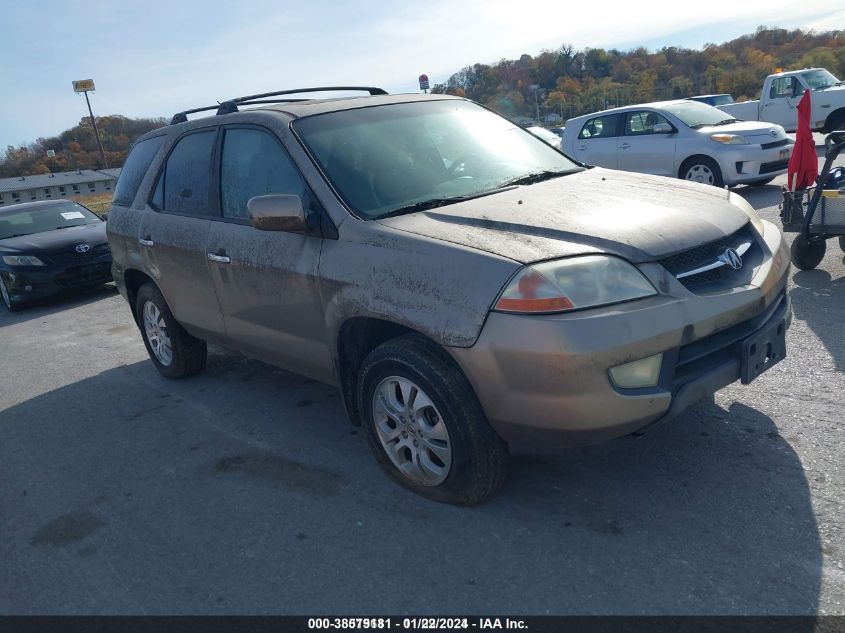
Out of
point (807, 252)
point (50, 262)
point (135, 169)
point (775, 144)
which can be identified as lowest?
point (807, 252)

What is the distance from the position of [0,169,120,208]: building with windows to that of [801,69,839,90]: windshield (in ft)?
209

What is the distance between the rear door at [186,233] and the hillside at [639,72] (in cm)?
2760

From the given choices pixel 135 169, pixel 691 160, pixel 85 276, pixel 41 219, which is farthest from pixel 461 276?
pixel 41 219

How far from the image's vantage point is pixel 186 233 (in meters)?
Result: 4.53

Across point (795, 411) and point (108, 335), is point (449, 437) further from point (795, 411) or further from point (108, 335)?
point (108, 335)

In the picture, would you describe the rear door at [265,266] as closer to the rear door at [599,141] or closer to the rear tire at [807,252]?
the rear tire at [807,252]

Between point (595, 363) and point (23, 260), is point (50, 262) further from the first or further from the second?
point (595, 363)

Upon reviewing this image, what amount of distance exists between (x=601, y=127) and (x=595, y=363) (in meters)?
11.1

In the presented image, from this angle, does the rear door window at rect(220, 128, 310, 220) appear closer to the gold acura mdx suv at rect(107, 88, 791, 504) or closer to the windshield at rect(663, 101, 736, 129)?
the gold acura mdx suv at rect(107, 88, 791, 504)

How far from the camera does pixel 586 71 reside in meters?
50.4

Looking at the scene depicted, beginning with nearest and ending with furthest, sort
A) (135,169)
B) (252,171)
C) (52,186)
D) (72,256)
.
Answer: (252,171) < (135,169) < (72,256) < (52,186)

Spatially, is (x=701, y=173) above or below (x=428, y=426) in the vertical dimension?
below

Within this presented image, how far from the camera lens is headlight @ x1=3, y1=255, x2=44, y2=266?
9.46m

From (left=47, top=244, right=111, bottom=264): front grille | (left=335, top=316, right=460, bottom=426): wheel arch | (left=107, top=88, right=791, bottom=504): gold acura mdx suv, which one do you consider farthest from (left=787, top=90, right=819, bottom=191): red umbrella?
(left=47, top=244, right=111, bottom=264): front grille
